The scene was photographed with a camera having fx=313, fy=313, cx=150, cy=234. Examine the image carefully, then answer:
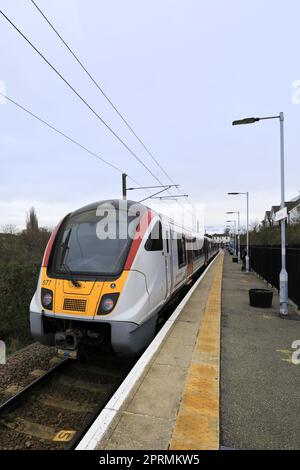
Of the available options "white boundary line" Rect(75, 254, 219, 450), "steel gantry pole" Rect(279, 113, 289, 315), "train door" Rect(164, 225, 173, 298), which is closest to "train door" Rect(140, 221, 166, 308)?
"train door" Rect(164, 225, 173, 298)

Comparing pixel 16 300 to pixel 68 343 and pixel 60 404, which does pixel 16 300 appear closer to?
pixel 68 343

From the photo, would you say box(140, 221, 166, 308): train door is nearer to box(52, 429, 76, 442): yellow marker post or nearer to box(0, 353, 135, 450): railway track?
box(0, 353, 135, 450): railway track

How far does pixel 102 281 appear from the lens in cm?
470

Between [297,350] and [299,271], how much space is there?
3.97 metres

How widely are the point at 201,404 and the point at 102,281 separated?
7.06 ft

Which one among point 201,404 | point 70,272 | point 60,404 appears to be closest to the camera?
point 201,404

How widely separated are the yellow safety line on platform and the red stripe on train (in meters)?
1.75

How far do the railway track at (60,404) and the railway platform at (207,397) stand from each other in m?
0.81

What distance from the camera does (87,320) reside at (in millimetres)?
4551

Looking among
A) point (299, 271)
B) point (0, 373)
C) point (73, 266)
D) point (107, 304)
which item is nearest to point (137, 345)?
point (107, 304)

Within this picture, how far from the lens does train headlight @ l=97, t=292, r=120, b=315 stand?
14.8 feet

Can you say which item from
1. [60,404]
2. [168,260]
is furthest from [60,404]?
[168,260]

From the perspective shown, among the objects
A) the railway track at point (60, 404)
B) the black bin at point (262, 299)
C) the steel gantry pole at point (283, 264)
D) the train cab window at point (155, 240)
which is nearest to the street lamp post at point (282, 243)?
the steel gantry pole at point (283, 264)
